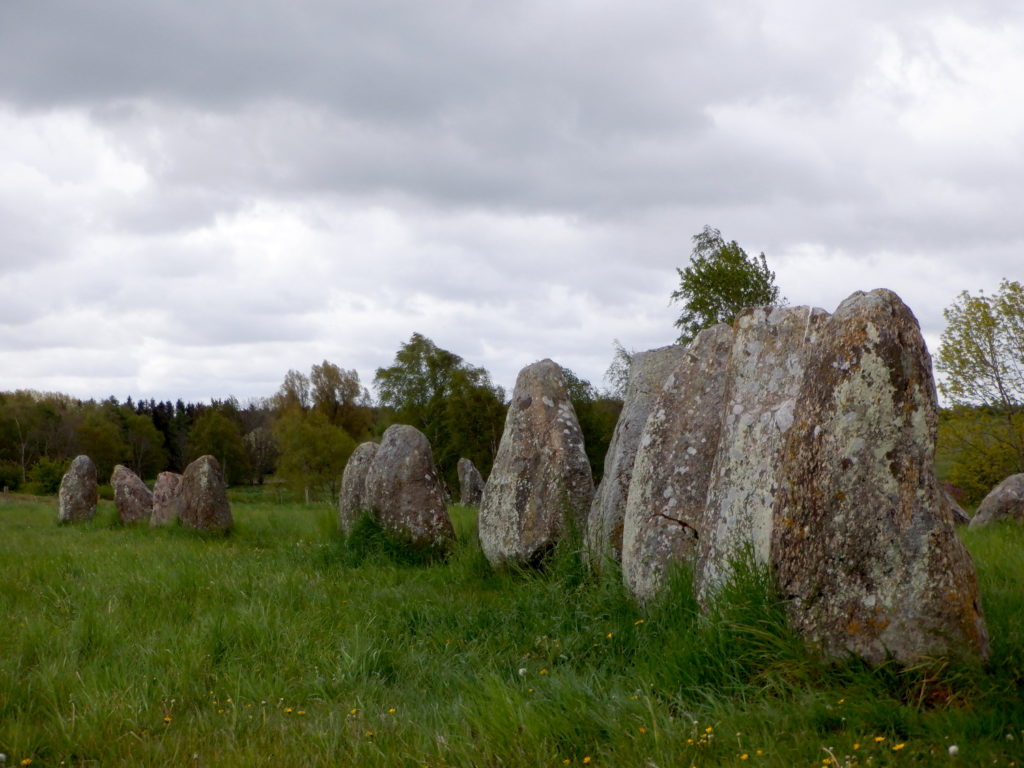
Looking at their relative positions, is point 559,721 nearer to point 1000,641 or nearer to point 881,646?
point 881,646

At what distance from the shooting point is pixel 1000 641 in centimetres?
480

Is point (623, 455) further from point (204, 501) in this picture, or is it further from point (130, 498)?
point (130, 498)

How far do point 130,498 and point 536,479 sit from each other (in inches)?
553

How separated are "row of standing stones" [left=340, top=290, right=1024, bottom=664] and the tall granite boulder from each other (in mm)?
20

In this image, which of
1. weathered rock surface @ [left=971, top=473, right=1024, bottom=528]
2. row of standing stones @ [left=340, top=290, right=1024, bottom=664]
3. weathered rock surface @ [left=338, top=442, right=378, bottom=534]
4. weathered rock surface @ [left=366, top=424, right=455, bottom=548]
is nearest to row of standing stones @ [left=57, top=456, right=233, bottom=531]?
weathered rock surface @ [left=338, top=442, right=378, bottom=534]

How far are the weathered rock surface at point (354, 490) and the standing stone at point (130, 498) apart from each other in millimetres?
7293

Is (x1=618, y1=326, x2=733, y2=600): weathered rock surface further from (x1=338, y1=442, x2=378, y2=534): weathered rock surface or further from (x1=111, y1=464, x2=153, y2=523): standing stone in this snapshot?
(x1=111, y1=464, x2=153, y2=523): standing stone

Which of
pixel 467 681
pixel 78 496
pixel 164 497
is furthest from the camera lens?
pixel 78 496

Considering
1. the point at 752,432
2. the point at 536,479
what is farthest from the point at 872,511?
the point at 536,479

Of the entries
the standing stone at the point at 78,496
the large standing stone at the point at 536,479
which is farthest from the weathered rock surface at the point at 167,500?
the large standing stone at the point at 536,479

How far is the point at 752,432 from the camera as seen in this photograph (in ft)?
20.2

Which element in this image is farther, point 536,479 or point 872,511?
point 536,479

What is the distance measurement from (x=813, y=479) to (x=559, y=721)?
6.45 ft

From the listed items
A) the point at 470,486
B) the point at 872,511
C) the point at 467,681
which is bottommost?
the point at 467,681
